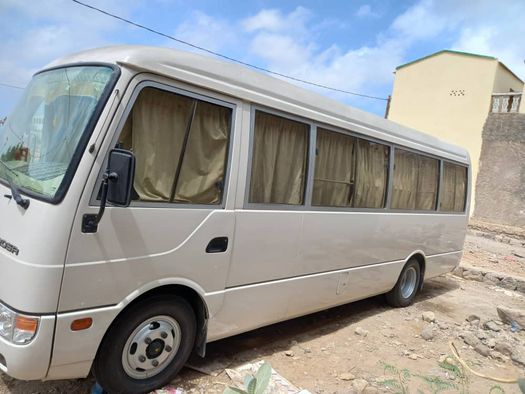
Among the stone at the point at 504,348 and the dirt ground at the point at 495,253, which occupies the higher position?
the dirt ground at the point at 495,253

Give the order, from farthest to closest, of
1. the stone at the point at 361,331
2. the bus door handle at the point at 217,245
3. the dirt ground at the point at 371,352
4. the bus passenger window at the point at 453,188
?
the bus passenger window at the point at 453,188 < the stone at the point at 361,331 < the dirt ground at the point at 371,352 < the bus door handle at the point at 217,245

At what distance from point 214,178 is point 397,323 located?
12.8 ft

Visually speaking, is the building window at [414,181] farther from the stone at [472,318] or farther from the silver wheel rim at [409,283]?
the stone at [472,318]

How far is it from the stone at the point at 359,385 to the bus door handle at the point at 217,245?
1.74 m

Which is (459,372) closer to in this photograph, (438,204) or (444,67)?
(438,204)

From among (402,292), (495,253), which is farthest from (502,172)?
(402,292)

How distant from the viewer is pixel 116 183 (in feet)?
9.03

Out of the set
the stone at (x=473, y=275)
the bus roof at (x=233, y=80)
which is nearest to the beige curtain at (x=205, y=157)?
the bus roof at (x=233, y=80)

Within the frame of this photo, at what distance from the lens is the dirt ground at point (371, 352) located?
158 inches

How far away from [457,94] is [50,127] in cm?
2078

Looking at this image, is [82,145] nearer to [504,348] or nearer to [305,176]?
[305,176]

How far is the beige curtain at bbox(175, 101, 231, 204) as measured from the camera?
3.39 metres

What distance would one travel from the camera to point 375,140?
5422 millimetres

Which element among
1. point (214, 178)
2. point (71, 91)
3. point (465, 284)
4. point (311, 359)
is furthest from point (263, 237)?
point (465, 284)
